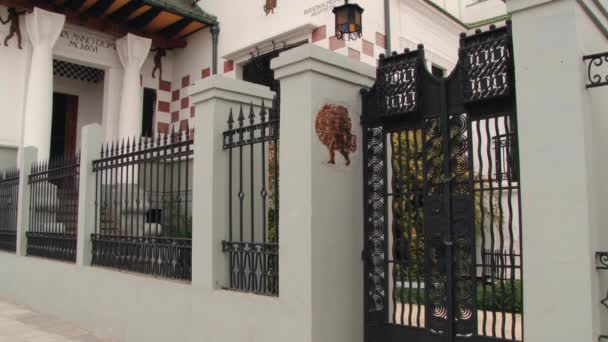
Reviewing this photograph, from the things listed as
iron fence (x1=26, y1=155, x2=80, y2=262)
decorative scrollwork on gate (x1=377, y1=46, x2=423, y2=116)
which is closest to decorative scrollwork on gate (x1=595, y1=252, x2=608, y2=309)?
decorative scrollwork on gate (x1=377, y1=46, x2=423, y2=116)

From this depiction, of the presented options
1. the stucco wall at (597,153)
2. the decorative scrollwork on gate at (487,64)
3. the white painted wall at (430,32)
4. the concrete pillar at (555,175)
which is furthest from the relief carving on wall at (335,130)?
the white painted wall at (430,32)

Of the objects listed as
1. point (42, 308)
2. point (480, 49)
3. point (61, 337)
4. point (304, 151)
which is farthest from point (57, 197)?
point (480, 49)

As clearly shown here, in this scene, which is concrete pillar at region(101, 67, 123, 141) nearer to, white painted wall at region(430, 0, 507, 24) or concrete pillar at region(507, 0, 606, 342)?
white painted wall at region(430, 0, 507, 24)

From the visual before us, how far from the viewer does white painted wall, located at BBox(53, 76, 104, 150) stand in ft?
47.0

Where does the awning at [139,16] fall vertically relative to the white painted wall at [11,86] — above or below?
above

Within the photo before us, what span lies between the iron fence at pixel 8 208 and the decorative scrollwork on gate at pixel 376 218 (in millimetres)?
7760

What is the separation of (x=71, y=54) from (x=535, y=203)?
10986mm

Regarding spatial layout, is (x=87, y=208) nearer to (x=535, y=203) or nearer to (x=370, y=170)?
(x=370, y=170)

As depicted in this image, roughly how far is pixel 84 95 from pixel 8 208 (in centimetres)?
530

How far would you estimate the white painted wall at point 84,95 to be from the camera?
14.3 metres

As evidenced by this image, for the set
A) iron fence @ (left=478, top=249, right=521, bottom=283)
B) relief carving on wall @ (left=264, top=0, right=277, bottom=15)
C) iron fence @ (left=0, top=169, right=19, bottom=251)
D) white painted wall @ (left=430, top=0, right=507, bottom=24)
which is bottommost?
iron fence @ (left=478, top=249, right=521, bottom=283)

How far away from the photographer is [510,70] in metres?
3.60

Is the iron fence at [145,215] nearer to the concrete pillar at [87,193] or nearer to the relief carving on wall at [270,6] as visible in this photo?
the concrete pillar at [87,193]

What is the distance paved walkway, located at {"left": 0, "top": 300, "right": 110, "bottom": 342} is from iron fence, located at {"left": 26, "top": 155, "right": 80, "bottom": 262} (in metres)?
0.90
